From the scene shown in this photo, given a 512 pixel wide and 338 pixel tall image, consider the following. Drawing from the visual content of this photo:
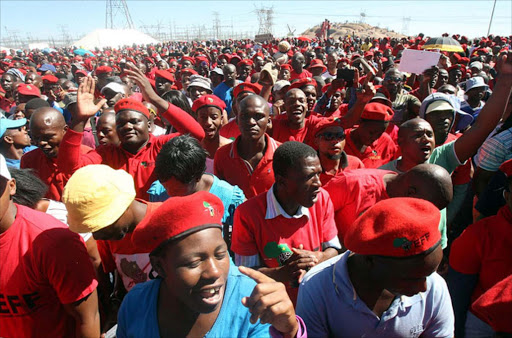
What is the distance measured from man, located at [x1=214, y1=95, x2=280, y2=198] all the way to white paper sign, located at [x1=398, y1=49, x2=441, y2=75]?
3.85 metres

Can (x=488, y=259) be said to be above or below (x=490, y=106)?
below

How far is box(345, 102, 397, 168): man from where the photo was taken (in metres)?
3.46

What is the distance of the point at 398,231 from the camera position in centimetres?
135

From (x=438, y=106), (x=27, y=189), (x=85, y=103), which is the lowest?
(x=27, y=189)

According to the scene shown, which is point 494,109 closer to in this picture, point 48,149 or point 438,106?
point 438,106

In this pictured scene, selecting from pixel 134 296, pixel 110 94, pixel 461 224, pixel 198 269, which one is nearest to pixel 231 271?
pixel 198 269

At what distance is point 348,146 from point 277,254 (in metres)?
1.84

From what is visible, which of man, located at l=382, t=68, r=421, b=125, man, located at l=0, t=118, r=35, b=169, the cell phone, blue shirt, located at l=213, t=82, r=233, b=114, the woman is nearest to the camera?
the woman

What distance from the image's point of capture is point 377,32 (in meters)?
60.3

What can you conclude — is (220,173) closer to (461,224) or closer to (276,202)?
(276,202)

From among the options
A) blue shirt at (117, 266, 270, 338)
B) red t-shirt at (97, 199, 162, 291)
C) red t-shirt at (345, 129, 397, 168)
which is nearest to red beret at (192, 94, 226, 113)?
red t-shirt at (345, 129, 397, 168)

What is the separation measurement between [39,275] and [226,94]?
6.27 metres

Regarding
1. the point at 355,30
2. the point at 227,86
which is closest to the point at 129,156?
the point at 227,86

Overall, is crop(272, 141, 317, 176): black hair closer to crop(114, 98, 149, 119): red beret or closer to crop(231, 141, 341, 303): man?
crop(231, 141, 341, 303): man
